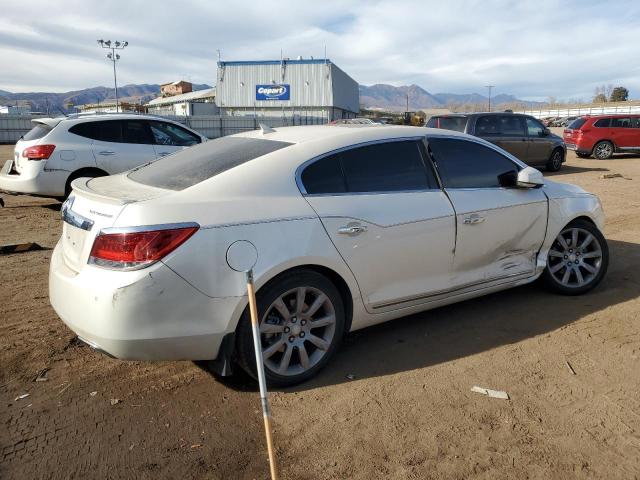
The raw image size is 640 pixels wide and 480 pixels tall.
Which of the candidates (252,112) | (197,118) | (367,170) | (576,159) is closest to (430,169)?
(367,170)

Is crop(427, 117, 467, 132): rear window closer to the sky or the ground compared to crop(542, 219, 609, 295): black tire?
closer to the sky

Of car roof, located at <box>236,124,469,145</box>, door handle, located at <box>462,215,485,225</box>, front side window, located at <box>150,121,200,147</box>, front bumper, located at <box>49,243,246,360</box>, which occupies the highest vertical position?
car roof, located at <box>236,124,469,145</box>

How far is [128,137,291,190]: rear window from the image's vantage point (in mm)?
3461

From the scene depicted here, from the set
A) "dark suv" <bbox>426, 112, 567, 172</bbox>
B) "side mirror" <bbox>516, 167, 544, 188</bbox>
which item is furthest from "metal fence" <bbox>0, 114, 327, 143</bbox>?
"side mirror" <bbox>516, 167, 544, 188</bbox>

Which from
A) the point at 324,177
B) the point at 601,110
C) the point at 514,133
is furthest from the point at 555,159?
the point at 601,110

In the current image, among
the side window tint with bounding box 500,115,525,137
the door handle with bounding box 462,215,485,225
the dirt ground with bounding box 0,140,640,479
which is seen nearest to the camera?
the dirt ground with bounding box 0,140,640,479

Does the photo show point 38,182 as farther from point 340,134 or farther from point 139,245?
point 139,245

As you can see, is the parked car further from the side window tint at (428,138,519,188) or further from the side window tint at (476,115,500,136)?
the side window tint at (428,138,519,188)

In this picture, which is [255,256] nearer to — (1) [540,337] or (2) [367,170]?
(2) [367,170]

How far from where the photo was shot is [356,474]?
8.61 ft

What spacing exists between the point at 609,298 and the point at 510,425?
2475 millimetres

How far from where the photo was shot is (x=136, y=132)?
9273 millimetres

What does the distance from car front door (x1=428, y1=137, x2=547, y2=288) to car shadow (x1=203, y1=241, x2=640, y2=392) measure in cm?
35

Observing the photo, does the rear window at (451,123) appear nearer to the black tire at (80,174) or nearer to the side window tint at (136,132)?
the side window tint at (136,132)
